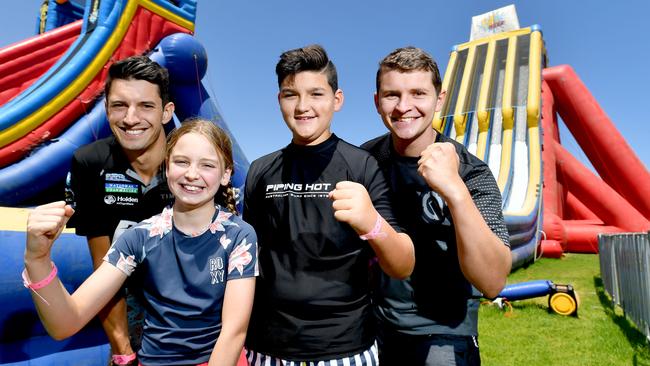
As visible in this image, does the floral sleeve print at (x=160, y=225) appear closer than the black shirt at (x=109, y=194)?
Yes

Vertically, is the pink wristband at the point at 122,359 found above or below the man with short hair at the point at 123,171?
below

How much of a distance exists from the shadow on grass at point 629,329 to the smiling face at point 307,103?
3.76 m

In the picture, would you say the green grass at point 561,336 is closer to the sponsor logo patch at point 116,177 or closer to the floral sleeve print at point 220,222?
the floral sleeve print at point 220,222

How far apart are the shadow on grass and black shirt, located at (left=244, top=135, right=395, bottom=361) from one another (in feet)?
11.4

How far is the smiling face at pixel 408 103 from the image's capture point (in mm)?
1560

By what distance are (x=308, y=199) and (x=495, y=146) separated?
11087mm

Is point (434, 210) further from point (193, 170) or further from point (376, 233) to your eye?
point (193, 170)

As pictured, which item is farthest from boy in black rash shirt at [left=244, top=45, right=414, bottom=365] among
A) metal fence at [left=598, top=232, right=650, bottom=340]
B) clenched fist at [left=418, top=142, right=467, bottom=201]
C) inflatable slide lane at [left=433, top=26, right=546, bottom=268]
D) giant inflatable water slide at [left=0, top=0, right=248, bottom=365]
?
inflatable slide lane at [left=433, top=26, right=546, bottom=268]

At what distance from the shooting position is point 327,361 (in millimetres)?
1383

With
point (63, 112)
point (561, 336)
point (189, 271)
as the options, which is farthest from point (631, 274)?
point (63, 112)

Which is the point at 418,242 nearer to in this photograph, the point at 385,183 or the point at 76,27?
the point at 385,183

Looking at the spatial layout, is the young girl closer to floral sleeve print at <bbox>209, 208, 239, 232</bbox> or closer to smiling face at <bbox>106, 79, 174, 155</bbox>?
floral sleeve print at <bbox>209, 208, 239, 232</bbox>

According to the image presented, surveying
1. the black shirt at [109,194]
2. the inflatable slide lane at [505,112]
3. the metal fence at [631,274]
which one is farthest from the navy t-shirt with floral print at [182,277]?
the inflatable slide lane at [505,112]

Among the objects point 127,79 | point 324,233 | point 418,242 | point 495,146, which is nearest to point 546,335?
point 418,242
